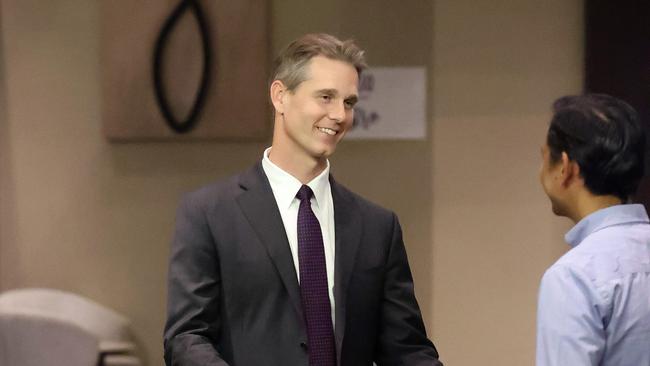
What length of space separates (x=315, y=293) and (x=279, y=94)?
0.46 m

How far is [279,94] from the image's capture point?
2.32m

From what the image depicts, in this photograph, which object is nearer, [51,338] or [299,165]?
[299,165]

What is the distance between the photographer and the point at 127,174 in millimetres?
3393

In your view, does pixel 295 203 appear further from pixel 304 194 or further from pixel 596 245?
pixel 596 245

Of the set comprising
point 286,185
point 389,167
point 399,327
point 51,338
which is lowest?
point 51,338

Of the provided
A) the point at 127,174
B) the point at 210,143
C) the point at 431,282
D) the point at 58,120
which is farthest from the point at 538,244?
the point at 58,120

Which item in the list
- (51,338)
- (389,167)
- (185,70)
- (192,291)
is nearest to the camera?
(192,291)

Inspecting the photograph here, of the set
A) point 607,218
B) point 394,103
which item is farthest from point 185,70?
point 607,218

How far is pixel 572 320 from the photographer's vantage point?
5.66 feet

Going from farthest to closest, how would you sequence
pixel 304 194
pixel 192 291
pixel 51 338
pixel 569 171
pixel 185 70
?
pixel 185 70 < pixel 51 338 < pixel 304 194 < pixel 192 291 < pixel 569 171

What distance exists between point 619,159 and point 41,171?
212 centimetres

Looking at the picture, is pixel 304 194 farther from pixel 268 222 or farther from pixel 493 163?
pixel 493 163

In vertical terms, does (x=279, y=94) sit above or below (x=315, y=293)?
above

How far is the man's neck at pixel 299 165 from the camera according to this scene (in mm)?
2291
